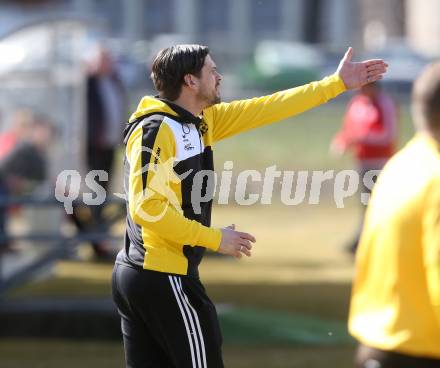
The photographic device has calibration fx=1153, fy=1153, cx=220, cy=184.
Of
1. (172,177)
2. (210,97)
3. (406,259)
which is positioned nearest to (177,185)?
(172,177)

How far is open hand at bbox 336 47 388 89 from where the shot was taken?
4398 millimetres

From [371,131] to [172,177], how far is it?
6.62 meters

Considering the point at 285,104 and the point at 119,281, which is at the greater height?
the point at 285,104

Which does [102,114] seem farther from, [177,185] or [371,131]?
[177,185]

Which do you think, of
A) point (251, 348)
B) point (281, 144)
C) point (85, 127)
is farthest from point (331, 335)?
point (281, 144)

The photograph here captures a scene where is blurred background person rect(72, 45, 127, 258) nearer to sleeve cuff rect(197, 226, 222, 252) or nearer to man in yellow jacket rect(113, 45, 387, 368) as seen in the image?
man in yellow jacket rect(113, 45, 387, 368)

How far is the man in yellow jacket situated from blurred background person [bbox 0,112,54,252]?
534 centimetres

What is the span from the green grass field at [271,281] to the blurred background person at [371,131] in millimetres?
1030

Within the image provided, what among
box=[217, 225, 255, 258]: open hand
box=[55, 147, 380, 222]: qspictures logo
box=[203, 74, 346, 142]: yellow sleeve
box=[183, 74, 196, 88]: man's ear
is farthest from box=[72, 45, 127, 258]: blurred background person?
box=[217, 225, 255, 258]: open hand

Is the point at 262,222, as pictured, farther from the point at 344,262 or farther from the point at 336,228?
the point at 344,262

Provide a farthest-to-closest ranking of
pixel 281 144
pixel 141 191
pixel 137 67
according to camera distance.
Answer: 1. pixel 137 67
2. pixel 281 144
3. pixel 141 191

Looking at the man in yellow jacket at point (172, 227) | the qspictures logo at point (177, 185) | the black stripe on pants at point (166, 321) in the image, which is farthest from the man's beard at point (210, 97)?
the black stripe on pants at point (166, 321)

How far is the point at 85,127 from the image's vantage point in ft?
35.8

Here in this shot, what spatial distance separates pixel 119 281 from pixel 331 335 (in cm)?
358
